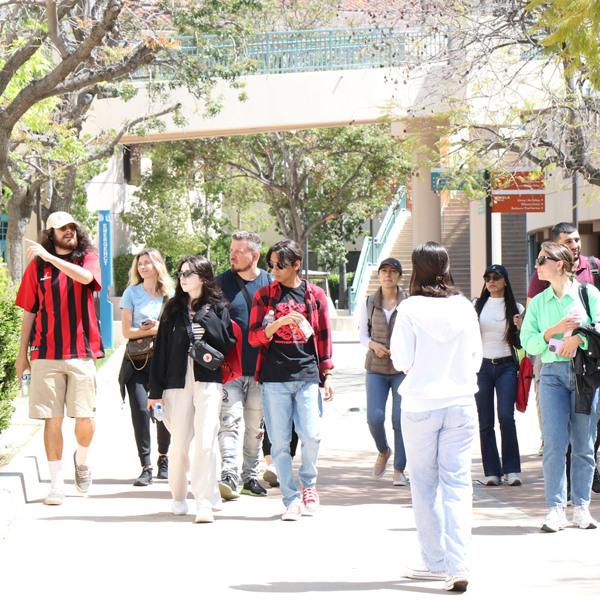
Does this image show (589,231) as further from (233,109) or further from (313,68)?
(233,109)

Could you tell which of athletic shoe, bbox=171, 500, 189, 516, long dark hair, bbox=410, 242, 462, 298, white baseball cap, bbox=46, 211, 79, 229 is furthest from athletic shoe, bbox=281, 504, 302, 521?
white baseball cap, bbox=46, 211, 79, 229

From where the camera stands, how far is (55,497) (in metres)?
6.95

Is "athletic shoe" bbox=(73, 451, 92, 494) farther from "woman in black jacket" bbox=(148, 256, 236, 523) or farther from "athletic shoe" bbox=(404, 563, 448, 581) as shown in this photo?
"athletic shoe" bbox=(404, 563, 448, 581)

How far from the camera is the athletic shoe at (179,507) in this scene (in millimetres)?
6594

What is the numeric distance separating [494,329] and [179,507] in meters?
3.07

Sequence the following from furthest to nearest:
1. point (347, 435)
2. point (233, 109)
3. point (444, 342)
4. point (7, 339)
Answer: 1. point (233, 109)
2. point (347, 435)
3. point (7, 339)
4. point (444, 342)

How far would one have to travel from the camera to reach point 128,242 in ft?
132

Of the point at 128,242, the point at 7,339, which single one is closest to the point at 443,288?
the point at 7,339

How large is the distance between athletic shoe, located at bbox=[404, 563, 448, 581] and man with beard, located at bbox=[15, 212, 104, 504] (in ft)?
10.2

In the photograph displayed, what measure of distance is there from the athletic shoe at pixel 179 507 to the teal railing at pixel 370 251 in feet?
90.1

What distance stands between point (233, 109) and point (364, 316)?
16.8m

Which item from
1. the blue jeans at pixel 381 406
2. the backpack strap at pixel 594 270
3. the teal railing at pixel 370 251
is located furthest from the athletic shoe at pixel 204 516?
the teal railing at pixel 370 251

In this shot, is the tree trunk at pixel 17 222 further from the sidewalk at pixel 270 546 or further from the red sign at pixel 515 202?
the sidewalk at pixel 270 546

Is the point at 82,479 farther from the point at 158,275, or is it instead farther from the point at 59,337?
the point at 158,275
